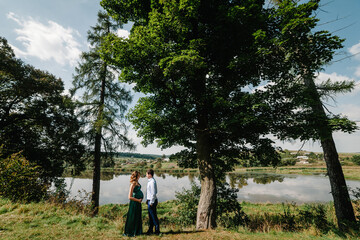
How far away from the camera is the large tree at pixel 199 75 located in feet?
18.5

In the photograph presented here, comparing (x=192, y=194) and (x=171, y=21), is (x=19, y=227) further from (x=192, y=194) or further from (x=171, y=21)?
(x=171, y=21)

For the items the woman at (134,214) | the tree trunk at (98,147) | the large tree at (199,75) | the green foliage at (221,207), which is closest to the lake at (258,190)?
the green foliage at (221,207)

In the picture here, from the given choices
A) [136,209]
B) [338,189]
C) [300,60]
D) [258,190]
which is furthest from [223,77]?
[258,190]

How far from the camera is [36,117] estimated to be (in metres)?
14.4

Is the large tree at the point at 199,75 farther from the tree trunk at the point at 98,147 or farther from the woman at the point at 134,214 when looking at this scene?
the tree trunk at the point at 98,147

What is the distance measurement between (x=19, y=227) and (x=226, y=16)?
9.70 m

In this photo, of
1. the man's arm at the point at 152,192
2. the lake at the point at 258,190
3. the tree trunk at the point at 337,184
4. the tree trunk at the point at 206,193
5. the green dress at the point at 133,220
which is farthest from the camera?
the lake at the point at 258,190

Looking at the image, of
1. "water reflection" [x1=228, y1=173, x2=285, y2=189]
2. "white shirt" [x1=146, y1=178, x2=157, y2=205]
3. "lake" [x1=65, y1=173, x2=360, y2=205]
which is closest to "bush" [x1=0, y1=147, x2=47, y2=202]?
"lake" [x1=65, y1=173, x2=360, y2=205]

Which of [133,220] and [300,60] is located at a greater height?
[300,60]

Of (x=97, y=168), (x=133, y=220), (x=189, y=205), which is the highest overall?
(x=97, y=168)

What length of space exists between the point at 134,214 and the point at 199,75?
→ 18.4 ft

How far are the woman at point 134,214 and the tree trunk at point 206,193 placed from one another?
2471 mm

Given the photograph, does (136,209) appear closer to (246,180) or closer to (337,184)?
(337,184)

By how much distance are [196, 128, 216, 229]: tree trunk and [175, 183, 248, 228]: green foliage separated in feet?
6.55
